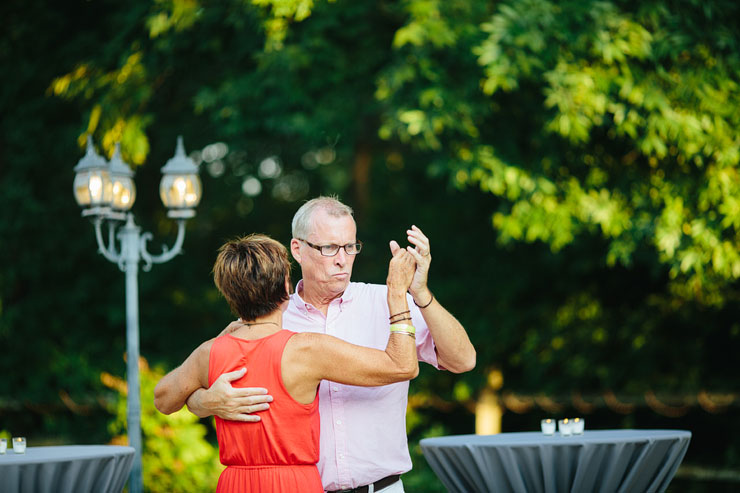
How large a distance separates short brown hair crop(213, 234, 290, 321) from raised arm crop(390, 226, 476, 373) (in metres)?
0.38

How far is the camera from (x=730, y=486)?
9484 millimetres

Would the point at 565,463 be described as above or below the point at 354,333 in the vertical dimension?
below

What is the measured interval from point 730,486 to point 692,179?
4.05 metres

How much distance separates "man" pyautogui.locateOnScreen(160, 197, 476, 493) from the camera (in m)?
2.87

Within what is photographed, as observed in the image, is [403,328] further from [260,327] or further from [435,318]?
[260,327]

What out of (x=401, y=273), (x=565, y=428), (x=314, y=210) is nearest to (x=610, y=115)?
(x=565, y=428)

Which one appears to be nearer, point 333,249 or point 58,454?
point 333,249

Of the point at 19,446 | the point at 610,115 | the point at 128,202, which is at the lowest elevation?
the point at 19,446

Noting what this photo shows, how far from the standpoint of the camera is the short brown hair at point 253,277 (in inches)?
103

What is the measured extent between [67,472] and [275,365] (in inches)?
55.5

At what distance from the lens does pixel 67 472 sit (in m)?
3.52

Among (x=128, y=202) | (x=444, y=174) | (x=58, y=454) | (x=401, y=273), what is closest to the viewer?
(x=401, y=273)

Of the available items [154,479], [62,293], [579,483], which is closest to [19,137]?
[62,293]

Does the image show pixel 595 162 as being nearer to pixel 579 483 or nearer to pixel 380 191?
pixel 579 483
